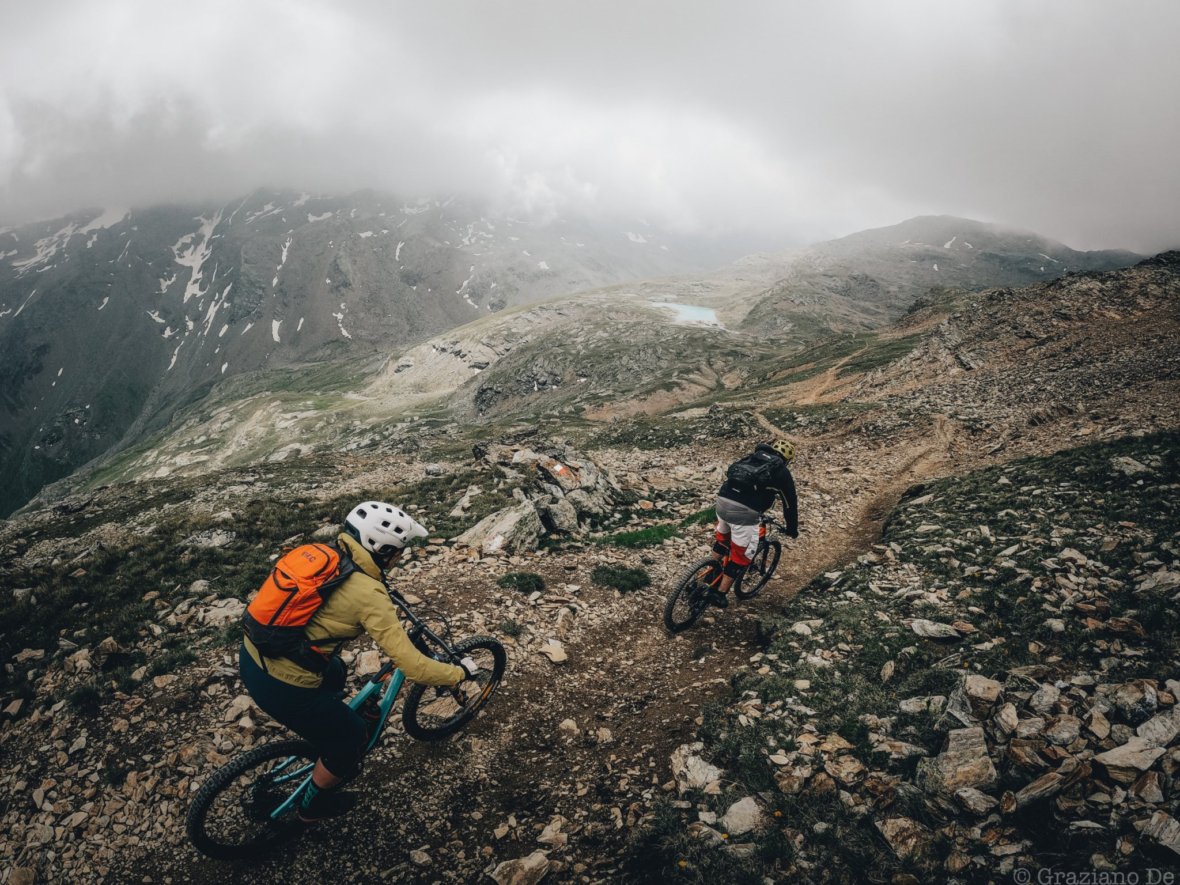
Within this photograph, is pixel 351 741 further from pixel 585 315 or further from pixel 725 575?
pixel 585 315

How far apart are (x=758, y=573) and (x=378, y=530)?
940cm

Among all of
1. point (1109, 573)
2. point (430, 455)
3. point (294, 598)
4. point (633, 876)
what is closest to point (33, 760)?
point (294, 598)

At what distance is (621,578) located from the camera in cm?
1270

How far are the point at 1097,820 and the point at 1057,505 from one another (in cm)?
1058

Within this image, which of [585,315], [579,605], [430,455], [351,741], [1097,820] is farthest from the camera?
[585,315]

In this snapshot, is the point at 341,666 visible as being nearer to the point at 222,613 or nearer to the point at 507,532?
the point at 222,613

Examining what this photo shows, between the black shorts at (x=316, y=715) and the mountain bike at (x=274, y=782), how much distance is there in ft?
0.88

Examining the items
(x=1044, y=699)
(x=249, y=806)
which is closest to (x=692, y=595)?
(x=1044, y=699)

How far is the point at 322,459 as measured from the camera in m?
34.2

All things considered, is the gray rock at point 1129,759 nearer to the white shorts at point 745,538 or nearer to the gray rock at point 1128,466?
the white shorts at point 745,538

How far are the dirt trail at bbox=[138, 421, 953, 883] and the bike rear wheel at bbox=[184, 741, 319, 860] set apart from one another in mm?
254

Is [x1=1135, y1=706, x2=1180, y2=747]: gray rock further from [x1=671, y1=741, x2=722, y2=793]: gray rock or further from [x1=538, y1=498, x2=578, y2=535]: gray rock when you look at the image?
[x1=538, y1=498, x2=578, y2=535]: gray rock

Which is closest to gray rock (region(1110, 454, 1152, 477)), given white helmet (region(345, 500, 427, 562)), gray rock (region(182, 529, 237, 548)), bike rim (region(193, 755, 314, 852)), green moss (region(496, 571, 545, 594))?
green moss (region(496, 571, 545, 594))

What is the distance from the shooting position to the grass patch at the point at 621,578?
40.9ft
